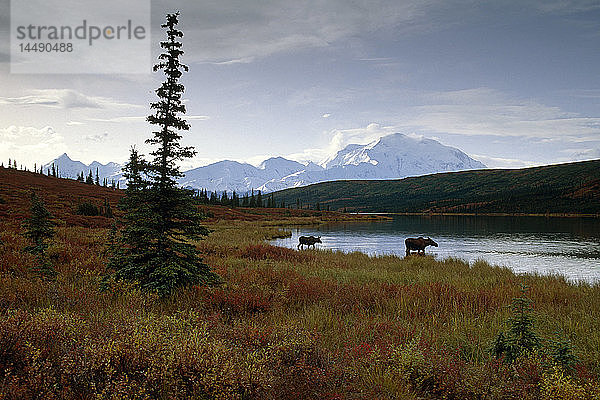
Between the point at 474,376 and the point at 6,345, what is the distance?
20.0ft

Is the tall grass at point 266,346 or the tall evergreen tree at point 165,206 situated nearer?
the tall grass at point 266,346

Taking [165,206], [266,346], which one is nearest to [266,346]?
[266,346]

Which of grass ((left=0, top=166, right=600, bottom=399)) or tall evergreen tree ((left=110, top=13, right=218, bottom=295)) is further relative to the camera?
tall evergreen tree ((left=110, top=13, right=218, bottom=295))

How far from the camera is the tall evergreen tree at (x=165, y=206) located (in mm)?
9539

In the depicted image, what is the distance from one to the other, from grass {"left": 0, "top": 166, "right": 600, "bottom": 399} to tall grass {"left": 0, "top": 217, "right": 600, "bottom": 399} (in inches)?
0.9

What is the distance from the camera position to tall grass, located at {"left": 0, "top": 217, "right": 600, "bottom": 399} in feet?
13.6

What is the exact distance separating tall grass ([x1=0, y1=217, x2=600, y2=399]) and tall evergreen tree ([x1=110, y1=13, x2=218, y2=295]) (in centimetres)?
80

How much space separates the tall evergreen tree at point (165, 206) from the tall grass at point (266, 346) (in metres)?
0.80

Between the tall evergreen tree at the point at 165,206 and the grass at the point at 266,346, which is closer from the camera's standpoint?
the grass at the point at 266,346

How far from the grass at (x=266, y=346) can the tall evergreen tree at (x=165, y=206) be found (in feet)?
2.51

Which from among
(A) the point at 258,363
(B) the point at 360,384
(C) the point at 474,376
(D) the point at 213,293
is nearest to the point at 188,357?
(A) the point at 258,363

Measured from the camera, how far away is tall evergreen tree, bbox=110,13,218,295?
9.54 m

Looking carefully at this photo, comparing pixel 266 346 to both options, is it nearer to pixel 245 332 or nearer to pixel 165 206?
pixel 245 332

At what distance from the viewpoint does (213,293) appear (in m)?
9.14
